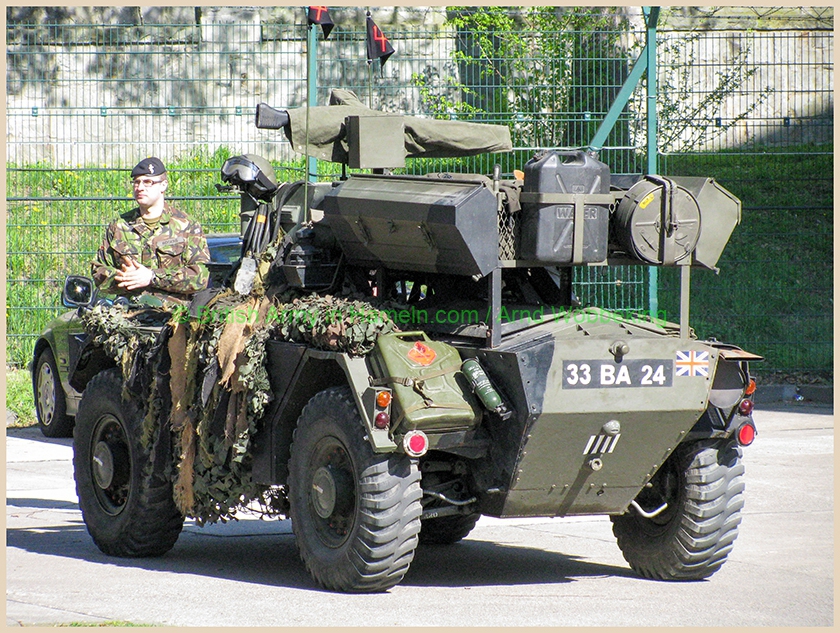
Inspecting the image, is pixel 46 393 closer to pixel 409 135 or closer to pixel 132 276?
pixel 132 276

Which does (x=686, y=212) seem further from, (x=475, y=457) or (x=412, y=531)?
(x=412, y=531)

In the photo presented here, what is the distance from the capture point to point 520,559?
8180 millimetres

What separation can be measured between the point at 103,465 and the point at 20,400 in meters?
6.35

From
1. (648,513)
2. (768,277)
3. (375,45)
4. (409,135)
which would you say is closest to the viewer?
(648,513)

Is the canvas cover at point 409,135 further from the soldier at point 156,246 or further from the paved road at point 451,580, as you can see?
the paved road at point 451,580

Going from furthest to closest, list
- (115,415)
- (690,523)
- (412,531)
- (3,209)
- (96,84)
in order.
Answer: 1. (96,84)
2. (3,209)
3. (115,415)
4. (690,523)
5. (412,531)

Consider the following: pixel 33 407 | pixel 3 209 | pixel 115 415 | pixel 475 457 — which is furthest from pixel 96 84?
pixel 475 457

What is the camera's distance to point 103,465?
837cm

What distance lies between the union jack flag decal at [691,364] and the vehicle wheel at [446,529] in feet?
7.03

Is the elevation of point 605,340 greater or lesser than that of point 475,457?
greater

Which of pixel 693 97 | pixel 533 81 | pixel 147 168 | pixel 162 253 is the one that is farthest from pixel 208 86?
pixel 162 253

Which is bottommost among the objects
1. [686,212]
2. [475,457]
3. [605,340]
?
[475,457]

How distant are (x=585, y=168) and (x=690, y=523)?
78.2 inches

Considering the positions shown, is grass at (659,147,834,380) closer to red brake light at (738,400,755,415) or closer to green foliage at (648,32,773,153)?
green foliage at (648,32,773,153)
